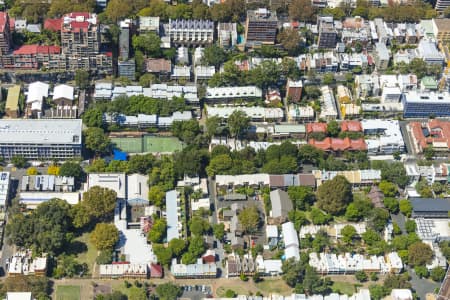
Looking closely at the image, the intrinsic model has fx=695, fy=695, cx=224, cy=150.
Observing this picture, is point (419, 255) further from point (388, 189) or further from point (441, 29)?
point (441, 29)

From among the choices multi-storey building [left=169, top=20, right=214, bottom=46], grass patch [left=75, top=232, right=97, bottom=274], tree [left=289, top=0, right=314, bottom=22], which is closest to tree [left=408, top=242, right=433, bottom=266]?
grass patch [left=75, top=232, right=97, bottom=274]

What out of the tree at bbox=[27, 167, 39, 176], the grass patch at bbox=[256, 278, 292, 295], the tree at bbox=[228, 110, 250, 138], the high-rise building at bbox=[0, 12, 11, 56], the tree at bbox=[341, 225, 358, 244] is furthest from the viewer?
the high-rise building at bbox=[0, 12, 11, 56]

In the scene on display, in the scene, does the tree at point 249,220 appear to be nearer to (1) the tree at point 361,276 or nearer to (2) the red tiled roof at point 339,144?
(1) the tree at point 361,276

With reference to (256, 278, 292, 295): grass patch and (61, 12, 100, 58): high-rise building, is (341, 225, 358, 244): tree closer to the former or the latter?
(256, 278, 292, 295): grass patch

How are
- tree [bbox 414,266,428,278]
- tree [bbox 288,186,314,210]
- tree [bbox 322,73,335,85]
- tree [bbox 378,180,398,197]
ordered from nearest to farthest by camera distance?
tree [bbox 414,266,428,278] < tree [bbox 288,186,314,210] < tree [bbox 378,180,398,197] < tree [bbox 322,73,335,85]

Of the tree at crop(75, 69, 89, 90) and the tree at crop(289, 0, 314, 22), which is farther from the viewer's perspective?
the tree at crop(289, 0, 314, 22)

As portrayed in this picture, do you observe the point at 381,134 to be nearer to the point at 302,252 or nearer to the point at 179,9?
the point at 302,252

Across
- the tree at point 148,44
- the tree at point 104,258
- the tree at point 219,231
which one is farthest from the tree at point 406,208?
the tree at point 148,44

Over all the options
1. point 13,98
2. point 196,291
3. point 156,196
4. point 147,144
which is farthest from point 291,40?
point 196,291
